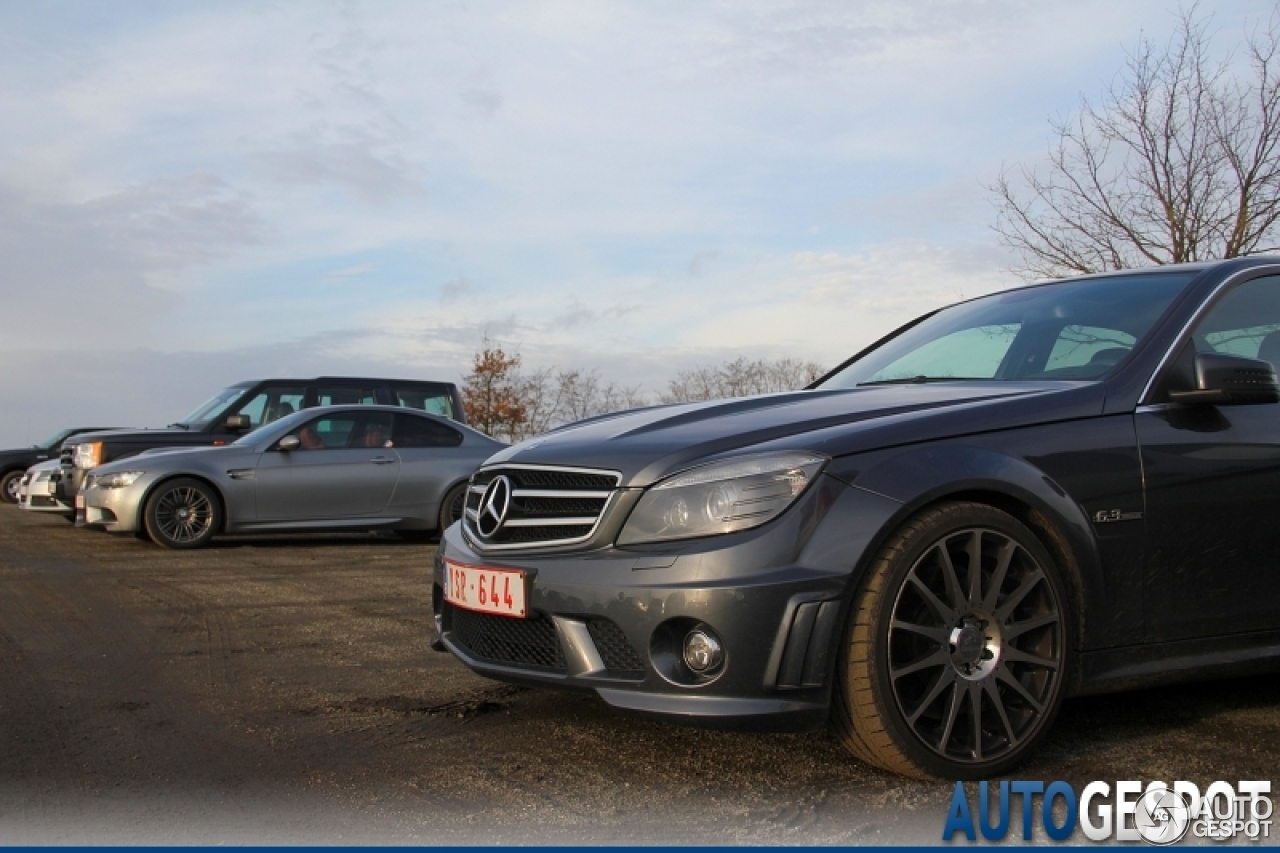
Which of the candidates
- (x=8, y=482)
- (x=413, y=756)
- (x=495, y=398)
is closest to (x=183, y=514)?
(x=413, y=756)

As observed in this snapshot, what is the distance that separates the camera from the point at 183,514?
11.7m

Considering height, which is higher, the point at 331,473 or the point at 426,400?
the point at 426,400

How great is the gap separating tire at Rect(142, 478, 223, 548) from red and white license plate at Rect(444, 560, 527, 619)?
828 centimetres

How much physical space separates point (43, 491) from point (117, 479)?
373 centimetres

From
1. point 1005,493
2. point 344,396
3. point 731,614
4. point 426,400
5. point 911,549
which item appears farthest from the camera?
point 426,400

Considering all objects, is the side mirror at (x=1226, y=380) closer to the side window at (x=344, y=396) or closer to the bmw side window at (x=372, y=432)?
the bmw side window at (x=372, y=432)

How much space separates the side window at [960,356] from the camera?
4.68m

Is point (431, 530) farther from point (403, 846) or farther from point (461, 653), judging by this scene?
point (403, 846)

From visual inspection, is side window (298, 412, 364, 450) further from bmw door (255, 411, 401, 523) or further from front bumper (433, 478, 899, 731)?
front bumper (433, 478, 899, 731)

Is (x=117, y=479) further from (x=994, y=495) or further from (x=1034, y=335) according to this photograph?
(x=994, y=495)

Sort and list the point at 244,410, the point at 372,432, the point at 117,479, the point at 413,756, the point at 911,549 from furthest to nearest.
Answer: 1. the point at 244,410
2. the point at 372,432
3. the point at 117,479
4. the point at 413,756
5. the point at 911,549

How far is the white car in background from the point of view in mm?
14234

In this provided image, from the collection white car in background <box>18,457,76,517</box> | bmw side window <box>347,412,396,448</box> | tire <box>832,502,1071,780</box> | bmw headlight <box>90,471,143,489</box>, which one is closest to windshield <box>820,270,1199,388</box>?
tire <box>832,502,1071,780</box>

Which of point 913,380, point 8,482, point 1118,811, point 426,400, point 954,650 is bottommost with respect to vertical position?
point 1118,811
